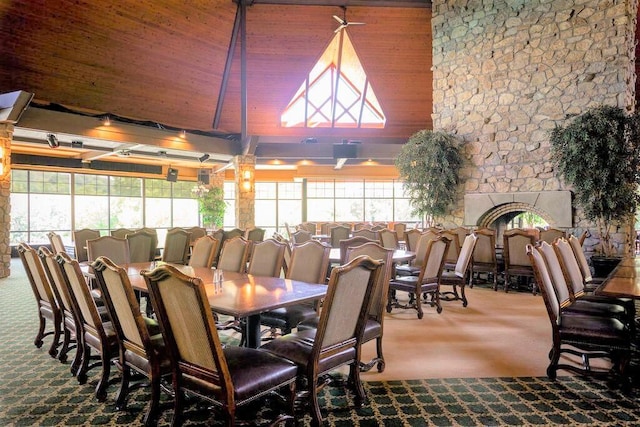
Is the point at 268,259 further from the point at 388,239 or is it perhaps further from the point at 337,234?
the point at 337,234

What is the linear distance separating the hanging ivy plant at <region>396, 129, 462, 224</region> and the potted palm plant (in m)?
2.00

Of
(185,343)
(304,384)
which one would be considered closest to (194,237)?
(304,384)

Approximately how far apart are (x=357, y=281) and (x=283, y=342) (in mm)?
626

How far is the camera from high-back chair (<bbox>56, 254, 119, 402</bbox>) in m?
2.78

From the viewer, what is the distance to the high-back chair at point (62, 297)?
10.3 feet

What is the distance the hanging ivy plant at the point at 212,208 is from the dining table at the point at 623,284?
11549mm

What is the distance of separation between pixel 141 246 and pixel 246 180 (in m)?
4.88

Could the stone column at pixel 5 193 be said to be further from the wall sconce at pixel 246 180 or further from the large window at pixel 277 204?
the large window at pixel 277 204

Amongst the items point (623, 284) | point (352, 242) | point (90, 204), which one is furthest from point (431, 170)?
point (90, 204)

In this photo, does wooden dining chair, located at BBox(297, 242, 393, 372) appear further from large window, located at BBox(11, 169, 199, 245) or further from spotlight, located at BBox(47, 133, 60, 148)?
large window, located at BBox(11, 169, 199, 245)

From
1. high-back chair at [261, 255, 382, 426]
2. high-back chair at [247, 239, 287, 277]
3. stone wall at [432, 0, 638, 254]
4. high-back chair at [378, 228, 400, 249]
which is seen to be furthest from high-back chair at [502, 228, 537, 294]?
high-back chair at [261, 255, 382, 426]

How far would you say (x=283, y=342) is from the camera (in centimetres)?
264

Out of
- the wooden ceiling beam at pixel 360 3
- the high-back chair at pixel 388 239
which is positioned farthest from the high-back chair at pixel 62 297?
the wooden ceiling beam at pixel 360 3

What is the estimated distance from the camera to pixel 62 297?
333cm
